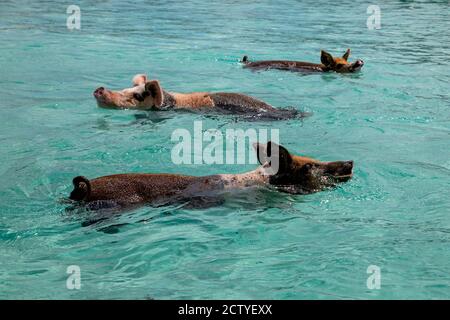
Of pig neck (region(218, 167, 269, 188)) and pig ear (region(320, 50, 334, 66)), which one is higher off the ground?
pig ear (region(320, 50, 334, 66))

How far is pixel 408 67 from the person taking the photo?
16.8 m

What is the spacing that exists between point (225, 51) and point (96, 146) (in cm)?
866

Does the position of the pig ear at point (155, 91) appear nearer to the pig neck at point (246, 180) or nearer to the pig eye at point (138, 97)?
the pig eye at point (138, 97)

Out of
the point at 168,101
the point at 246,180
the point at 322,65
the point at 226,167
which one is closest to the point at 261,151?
the point at 246,180

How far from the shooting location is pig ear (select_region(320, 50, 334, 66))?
48.4ft

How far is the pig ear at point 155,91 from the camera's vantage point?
11.4m

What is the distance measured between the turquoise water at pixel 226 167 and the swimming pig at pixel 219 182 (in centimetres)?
12

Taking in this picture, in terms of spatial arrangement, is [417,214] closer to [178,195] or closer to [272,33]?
[178,195]

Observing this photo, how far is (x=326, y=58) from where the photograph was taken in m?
14.8

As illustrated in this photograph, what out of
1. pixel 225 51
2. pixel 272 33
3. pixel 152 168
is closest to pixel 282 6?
pixel 272 33

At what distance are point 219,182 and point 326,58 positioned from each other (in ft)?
25.7

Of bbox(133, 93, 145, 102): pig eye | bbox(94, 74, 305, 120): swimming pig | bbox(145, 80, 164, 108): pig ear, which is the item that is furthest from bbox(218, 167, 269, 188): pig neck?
bbox(133, 93, 145, 102): pig eye

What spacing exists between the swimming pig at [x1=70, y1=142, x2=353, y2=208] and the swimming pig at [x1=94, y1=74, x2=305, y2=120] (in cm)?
383

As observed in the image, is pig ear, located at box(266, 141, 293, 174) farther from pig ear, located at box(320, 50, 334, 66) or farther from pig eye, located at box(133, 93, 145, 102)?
pig ear, located at box(320, 50, 334, 66)
